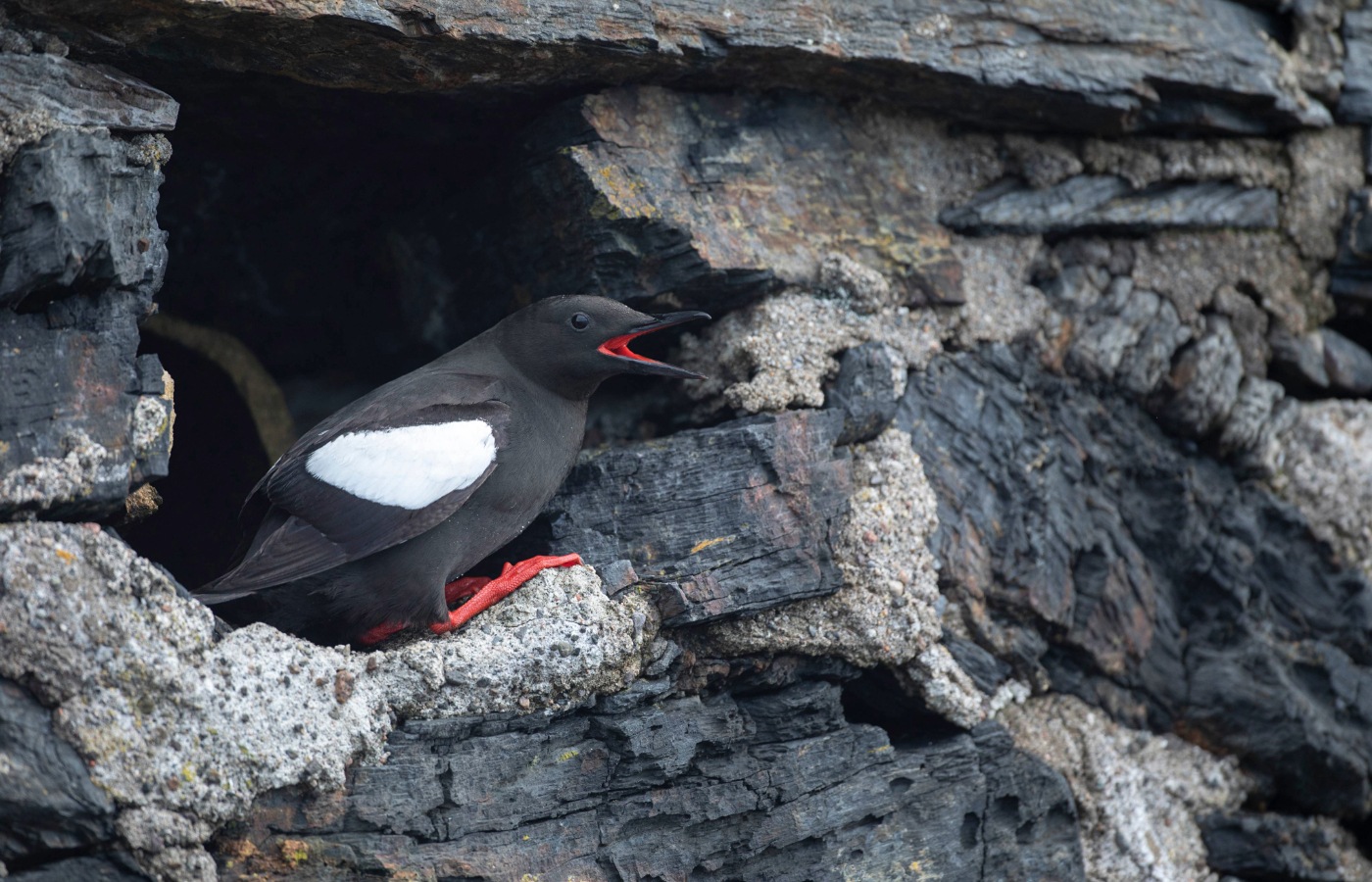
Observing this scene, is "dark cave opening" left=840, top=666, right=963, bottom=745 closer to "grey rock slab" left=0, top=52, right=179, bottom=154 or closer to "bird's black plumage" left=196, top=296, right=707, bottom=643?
"bird's black plumage" left=196, top=296, right=707, bottom=643

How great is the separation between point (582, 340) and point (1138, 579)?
8.07 ft

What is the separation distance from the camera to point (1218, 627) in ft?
16.7

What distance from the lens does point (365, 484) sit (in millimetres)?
3904

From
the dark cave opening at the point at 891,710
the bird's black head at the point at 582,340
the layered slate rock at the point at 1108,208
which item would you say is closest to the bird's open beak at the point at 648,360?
the bird's black head at the point at 582,340

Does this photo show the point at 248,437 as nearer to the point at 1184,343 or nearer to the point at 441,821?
the point at 441,821

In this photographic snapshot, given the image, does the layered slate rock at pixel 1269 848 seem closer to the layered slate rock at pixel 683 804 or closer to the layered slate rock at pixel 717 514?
the layered slate rock at pixel 683 804

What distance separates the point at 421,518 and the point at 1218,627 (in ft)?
10.7

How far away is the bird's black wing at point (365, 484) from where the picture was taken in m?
3.81

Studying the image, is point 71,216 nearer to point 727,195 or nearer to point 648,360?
point 648,360

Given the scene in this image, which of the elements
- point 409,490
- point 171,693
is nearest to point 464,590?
point 409,490

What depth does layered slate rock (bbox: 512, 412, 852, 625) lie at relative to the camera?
4.18m

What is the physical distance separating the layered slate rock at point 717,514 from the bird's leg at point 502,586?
0.56ft

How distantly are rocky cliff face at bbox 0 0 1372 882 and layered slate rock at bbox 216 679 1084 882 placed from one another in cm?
Answer: 1

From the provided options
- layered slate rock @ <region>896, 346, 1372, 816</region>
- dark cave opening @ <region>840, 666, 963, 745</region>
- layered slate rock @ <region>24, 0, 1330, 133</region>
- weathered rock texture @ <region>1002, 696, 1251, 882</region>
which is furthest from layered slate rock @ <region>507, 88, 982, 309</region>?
weathered rock texture @ <region>1002, 696, 1251, 882</region>
